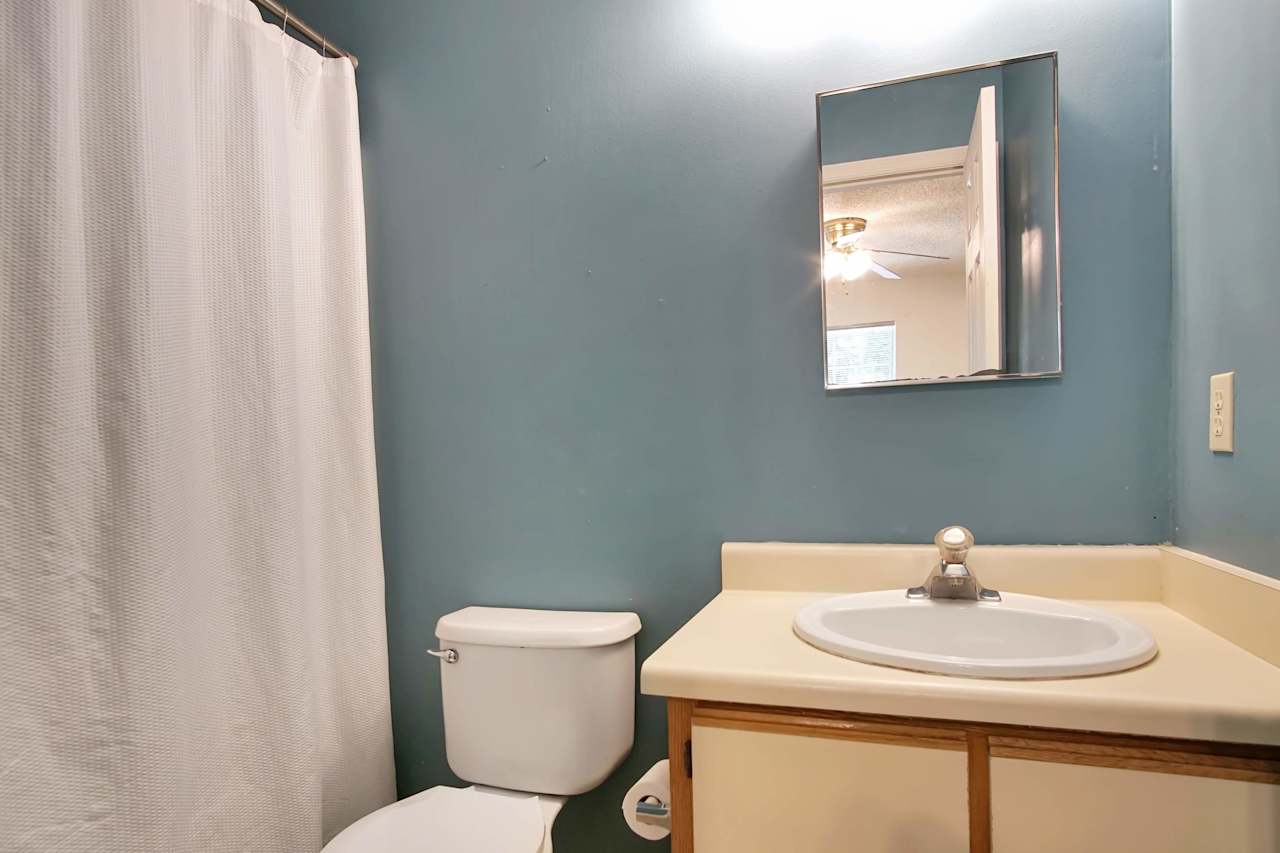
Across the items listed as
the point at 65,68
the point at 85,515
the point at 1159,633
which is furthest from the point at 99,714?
the point at 1159,633

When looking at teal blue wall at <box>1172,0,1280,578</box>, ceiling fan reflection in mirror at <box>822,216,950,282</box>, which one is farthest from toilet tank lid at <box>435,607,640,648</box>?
teal blue wall at <box>1172,0,1280,578</box>

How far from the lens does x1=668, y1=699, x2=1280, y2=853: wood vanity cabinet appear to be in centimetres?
76

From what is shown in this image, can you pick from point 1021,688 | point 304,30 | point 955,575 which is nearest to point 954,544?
point 955,575

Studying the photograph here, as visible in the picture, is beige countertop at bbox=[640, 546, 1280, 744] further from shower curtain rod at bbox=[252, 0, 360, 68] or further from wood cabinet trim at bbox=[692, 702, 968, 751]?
shower curtain rod at bbox=[252, 0, 360, 68]

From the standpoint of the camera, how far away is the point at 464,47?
159 centimetres

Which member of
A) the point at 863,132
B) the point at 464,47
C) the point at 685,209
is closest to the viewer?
the point at 863,132

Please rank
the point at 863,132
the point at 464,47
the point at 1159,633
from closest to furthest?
1. the point at 1159,633
2. the point at 863,132
3. the point at 464,47

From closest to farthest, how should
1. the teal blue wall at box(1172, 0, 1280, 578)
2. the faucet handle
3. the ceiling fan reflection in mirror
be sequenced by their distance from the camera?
the teal blue wall at box(1172, 0, 1280, 578), the faucet handle, the ceiling fan reflection in mirror

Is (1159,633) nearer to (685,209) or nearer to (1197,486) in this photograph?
(1197,486)

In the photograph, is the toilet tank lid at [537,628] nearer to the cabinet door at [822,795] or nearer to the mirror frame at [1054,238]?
the cabinet door at [822,795]

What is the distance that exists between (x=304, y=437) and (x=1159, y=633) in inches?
59.5

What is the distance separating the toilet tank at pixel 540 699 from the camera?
1.35 meters

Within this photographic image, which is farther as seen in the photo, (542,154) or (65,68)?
(542,154)

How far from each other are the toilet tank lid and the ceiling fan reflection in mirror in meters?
0.81
